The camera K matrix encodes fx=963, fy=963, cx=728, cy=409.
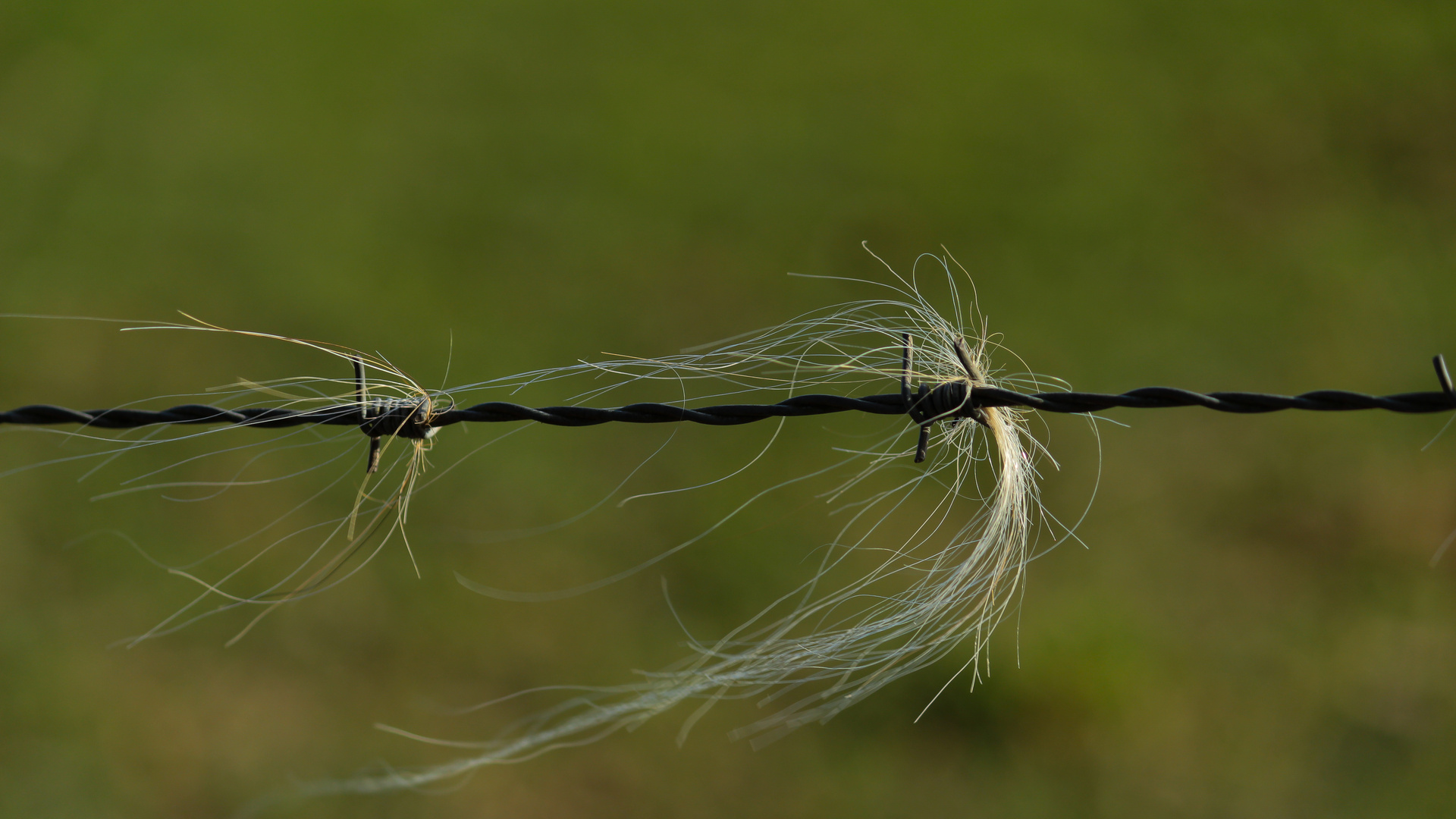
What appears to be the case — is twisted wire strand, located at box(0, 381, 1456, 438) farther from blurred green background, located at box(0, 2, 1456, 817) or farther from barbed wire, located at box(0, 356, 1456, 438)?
blurred green background, located at box(0, 2, 1456, 817)

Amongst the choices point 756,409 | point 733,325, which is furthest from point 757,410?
point 733,325

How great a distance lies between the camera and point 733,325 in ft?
22.7

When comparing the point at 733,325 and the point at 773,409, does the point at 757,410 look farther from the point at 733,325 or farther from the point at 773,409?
the point at 733,325

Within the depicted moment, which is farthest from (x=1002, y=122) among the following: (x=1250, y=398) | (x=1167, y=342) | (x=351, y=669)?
(x=1250, y=398)

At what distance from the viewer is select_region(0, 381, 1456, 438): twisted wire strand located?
1724mm

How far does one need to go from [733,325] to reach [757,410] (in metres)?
5.05

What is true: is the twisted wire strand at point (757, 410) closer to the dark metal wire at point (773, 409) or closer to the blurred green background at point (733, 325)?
the dark metal wire at point (773, 409)

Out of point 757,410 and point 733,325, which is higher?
point 733,325

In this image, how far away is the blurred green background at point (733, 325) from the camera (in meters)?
4.31

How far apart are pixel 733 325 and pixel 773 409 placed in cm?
505

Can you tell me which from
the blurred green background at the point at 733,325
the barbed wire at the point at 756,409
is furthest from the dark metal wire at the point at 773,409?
the blurred green background at the point at 733,325

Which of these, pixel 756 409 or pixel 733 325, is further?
pixel 733 325

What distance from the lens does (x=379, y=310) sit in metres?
6.86

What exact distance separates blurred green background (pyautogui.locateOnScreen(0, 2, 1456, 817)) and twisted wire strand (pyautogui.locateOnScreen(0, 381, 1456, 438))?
1510 millimetres
